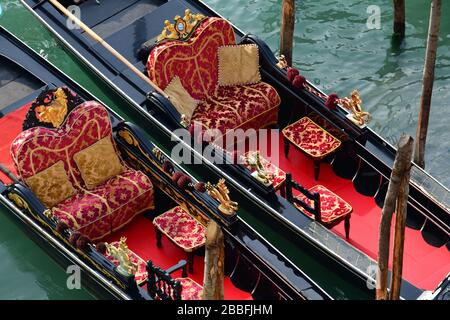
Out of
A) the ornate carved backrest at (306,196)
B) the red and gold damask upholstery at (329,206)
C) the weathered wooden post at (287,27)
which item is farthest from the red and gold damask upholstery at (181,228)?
the weathered wooden post at (287,27)

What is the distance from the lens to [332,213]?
1038 cm

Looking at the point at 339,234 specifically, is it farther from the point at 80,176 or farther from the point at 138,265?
the point at 80,176

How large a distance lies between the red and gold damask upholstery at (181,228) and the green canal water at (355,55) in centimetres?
195

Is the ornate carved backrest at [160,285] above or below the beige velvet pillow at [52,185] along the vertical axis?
below

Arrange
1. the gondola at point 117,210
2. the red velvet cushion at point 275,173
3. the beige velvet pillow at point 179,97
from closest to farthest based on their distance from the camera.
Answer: the gondola at point 117,210, the red velvet cushion at point 275,173, the beige velvet pillow at point 179,97

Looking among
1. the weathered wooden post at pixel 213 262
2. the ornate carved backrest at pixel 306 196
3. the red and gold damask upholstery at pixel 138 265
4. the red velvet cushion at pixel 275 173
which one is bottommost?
the red and gold damask upholstery at pixel 138 265

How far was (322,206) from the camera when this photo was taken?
10.5 m

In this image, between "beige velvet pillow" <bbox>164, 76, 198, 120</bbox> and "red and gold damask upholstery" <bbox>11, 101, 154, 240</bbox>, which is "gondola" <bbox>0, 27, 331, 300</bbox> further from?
"beige velvet pillow" <bbox>164, 76, 198, 120</bbox>

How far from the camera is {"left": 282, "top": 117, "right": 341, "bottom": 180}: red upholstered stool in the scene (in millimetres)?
11034

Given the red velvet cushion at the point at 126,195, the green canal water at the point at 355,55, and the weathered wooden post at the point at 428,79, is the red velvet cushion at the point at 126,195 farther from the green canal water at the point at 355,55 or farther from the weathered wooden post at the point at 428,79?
the weathered wooden post at the point at 428,79

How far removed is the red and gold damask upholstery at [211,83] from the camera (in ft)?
37.1

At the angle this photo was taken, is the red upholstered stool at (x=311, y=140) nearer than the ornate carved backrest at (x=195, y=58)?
Yes

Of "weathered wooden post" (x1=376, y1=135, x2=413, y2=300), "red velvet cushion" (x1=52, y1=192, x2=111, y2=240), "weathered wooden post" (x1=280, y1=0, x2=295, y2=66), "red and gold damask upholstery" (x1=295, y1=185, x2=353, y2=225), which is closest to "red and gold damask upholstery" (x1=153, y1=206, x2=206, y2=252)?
"red velvet cushion" (x1=52, y1=192, x2=111, y2=240)

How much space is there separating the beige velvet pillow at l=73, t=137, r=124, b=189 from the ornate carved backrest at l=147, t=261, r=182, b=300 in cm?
150
